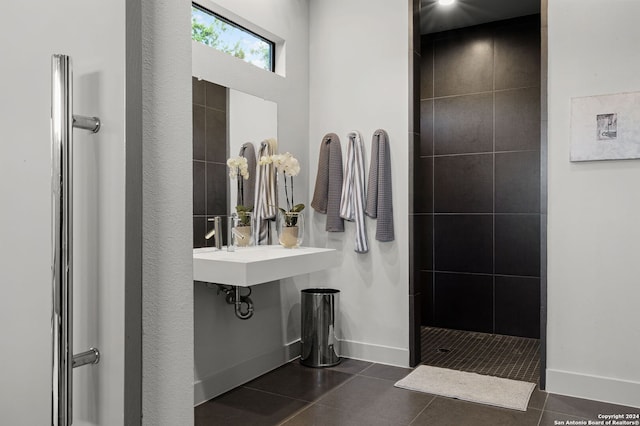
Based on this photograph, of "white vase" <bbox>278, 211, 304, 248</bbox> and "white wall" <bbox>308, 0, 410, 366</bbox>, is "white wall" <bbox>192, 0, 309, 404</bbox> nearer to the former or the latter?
"white wall" <bbox>308, 0, 410, 366</bbox>

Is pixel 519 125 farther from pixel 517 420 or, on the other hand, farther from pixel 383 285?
pixel 517 420

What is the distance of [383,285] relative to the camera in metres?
3.70

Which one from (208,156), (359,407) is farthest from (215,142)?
(359,407)

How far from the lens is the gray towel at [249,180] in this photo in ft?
10.7

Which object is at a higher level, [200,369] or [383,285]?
[383,285]

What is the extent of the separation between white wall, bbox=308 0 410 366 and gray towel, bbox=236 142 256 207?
29.2 inches

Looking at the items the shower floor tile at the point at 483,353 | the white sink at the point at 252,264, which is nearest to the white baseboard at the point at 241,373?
the white sink at the point at 252,264

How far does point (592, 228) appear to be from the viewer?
9.69 feet

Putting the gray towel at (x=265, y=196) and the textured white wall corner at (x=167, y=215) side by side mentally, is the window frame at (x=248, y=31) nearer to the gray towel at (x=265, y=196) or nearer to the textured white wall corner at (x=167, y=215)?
the gray towel at (x=265, y=196)

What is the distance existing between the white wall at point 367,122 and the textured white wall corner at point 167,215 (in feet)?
8.85

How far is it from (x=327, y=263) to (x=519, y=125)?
2290mm

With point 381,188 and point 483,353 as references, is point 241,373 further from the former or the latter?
point 483,353

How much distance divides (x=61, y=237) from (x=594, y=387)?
3.17 meters

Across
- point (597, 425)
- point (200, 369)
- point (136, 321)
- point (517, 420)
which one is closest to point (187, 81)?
point (136, 321)
